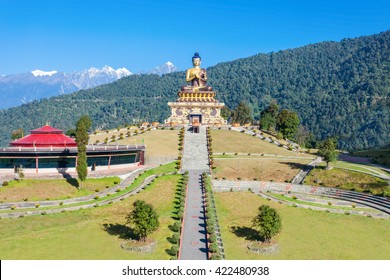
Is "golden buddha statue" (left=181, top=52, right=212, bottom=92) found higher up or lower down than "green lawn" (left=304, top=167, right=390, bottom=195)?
higher up

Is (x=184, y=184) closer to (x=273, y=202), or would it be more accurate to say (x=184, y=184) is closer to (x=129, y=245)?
(x=273, y=202)

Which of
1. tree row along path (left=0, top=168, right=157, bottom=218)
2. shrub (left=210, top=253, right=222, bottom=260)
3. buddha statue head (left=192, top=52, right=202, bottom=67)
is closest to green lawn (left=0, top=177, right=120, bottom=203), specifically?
tree row along path (left=0, top=168, right=157, bottom=218)

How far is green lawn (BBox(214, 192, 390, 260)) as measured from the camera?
4225cm

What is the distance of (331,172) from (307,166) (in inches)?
216

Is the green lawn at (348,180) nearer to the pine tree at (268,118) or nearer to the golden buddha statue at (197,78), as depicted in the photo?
the pine tree at (268,118)

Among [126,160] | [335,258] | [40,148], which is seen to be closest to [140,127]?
[126,160]

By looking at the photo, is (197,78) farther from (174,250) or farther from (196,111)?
(174,250)

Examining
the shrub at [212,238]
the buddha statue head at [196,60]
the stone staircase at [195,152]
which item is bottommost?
the shrub at [212,238]

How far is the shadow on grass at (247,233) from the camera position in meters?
45.5

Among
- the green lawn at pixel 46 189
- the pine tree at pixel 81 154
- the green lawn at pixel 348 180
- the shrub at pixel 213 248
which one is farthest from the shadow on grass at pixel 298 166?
the shrub at pixel 213 248

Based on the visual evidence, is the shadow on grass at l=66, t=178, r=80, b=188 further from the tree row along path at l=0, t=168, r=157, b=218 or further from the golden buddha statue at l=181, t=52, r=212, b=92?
the golden buddha statue at l=181, t=52, r=212, b=92

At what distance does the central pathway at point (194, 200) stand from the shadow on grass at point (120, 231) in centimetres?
565

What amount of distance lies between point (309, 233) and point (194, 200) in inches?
624
